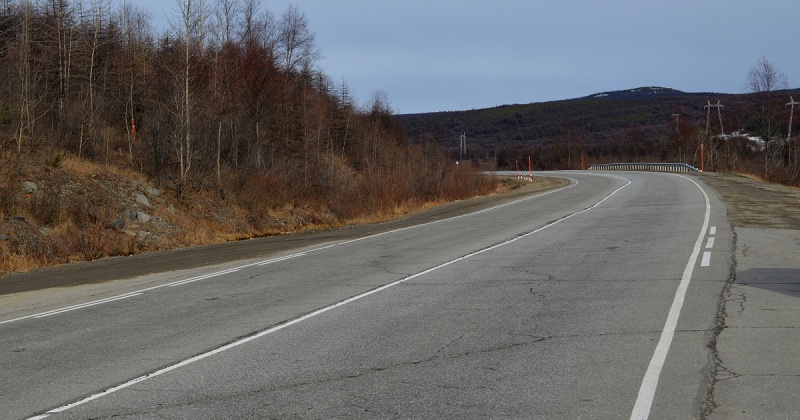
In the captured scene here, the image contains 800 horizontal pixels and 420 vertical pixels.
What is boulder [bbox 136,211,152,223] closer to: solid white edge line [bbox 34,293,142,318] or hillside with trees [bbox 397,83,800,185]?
solid white edge line [bbox 34,293,142,318]

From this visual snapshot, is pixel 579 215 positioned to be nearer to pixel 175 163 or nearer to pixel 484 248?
pixel 484 248

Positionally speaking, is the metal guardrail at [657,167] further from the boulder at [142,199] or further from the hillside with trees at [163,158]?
the boulder at [142,199]

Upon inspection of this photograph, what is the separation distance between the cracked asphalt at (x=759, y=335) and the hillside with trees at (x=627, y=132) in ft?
127

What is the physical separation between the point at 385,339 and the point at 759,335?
4038 mm

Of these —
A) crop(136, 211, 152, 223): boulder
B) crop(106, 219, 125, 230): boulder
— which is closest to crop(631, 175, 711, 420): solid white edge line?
crop(106, 219, 125, 230): boulder

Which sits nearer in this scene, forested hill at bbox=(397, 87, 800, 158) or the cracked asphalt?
the cracked asphalt

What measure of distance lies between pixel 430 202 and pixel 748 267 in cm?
2978

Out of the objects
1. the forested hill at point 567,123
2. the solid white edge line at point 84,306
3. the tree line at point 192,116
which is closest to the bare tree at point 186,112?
the tree line at point 192,116

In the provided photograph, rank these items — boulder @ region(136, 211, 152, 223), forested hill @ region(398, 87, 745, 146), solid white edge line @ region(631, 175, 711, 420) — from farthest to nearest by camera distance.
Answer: forested hill @ region(398, 87, 745, 146)
boulder @ region(136, 211, 152, 223)
solid white edge line @ region(631, 175, 711, 420)

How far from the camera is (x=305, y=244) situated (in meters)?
21.5

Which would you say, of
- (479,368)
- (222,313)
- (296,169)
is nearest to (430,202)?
(296,169)

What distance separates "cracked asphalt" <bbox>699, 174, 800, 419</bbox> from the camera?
6160mm

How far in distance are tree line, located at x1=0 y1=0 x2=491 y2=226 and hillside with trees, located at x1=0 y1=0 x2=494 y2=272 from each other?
10 cm

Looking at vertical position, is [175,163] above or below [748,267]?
above
